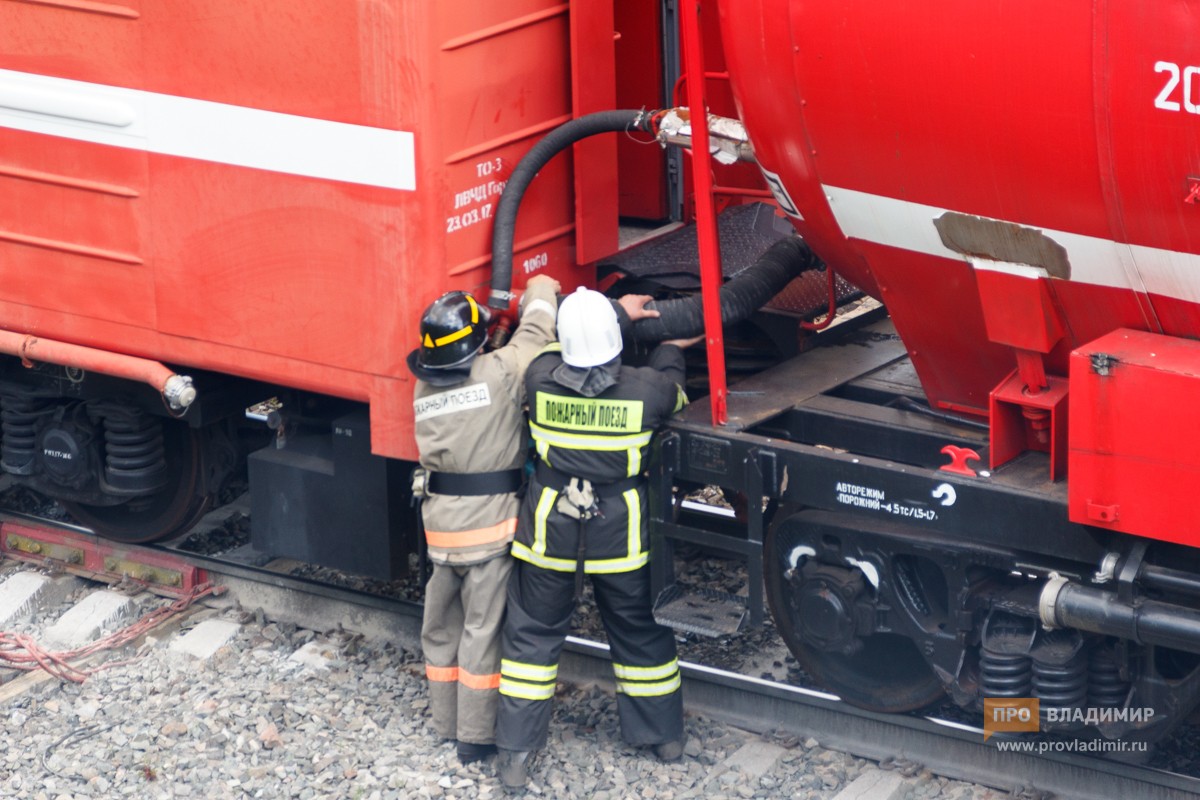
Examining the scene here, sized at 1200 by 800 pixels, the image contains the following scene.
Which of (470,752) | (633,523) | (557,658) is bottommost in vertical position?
(470,752)

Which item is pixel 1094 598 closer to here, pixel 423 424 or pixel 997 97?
pixel 997 97

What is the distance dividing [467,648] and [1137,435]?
7.84 feet

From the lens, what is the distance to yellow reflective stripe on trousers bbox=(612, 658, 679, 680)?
17.2ft

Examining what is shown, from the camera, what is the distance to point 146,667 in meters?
6.00

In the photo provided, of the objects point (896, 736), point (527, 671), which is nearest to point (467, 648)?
point (527, 671)

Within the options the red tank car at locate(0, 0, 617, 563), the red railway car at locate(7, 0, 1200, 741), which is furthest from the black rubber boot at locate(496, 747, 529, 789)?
the red tank car at locate(0, 0, 617, 563)

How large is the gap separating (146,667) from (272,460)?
0.92m

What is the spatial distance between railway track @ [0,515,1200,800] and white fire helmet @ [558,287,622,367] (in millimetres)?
1335

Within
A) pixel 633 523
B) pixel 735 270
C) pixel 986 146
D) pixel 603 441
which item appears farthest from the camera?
pixel 735 270

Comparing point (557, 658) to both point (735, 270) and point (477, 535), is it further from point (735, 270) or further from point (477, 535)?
point (735, 270)

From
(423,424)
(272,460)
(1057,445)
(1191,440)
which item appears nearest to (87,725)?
(272,460)

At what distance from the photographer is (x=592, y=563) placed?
16.7 feet

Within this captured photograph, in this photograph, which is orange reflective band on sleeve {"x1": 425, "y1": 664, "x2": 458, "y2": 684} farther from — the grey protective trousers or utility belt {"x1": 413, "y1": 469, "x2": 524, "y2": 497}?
utility belt {"x1": 413, "y1": 469, "x2": 524, "y2": 497}

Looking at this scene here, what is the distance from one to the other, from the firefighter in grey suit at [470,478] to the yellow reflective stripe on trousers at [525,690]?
0.15 metres
